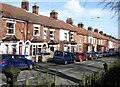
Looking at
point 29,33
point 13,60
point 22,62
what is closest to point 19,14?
point 29,33

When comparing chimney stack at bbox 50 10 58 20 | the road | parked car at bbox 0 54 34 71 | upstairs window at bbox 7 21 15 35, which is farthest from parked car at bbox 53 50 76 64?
chimney stack at bbox 50 10 58 20

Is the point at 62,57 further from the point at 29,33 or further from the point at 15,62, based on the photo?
the point at 15,62

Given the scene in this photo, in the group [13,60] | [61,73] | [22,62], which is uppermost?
[13,60]

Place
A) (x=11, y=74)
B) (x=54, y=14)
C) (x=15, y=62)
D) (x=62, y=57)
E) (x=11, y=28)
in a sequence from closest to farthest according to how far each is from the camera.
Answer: (x=11, y=74)
(x=15, y=62)
(x=11, y=28)
(x=62, y=57)
(x=54, y=14)

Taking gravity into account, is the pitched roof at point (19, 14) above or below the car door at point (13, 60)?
above

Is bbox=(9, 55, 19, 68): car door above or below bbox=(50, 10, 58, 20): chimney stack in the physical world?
below

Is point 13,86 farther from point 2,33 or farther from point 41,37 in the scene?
point 41,37

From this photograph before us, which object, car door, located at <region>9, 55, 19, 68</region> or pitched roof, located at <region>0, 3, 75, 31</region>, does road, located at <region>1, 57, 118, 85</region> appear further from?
pitched roof, located at <region>0, 3, 75, 31</region>

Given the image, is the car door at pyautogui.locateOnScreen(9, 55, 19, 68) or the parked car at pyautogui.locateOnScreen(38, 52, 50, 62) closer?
the car door at pyautogui.locateOnScreen(9, 55, 19, 68)

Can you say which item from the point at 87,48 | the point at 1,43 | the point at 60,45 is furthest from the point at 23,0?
the point at 87,48

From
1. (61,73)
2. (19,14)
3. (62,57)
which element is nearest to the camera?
(61,73)

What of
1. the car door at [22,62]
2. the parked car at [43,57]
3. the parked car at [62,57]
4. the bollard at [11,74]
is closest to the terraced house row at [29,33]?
the parked car at [43,57]

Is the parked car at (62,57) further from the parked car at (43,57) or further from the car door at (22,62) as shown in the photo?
the car door at (22,62)

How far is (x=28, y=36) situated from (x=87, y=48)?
2822 centimetres
